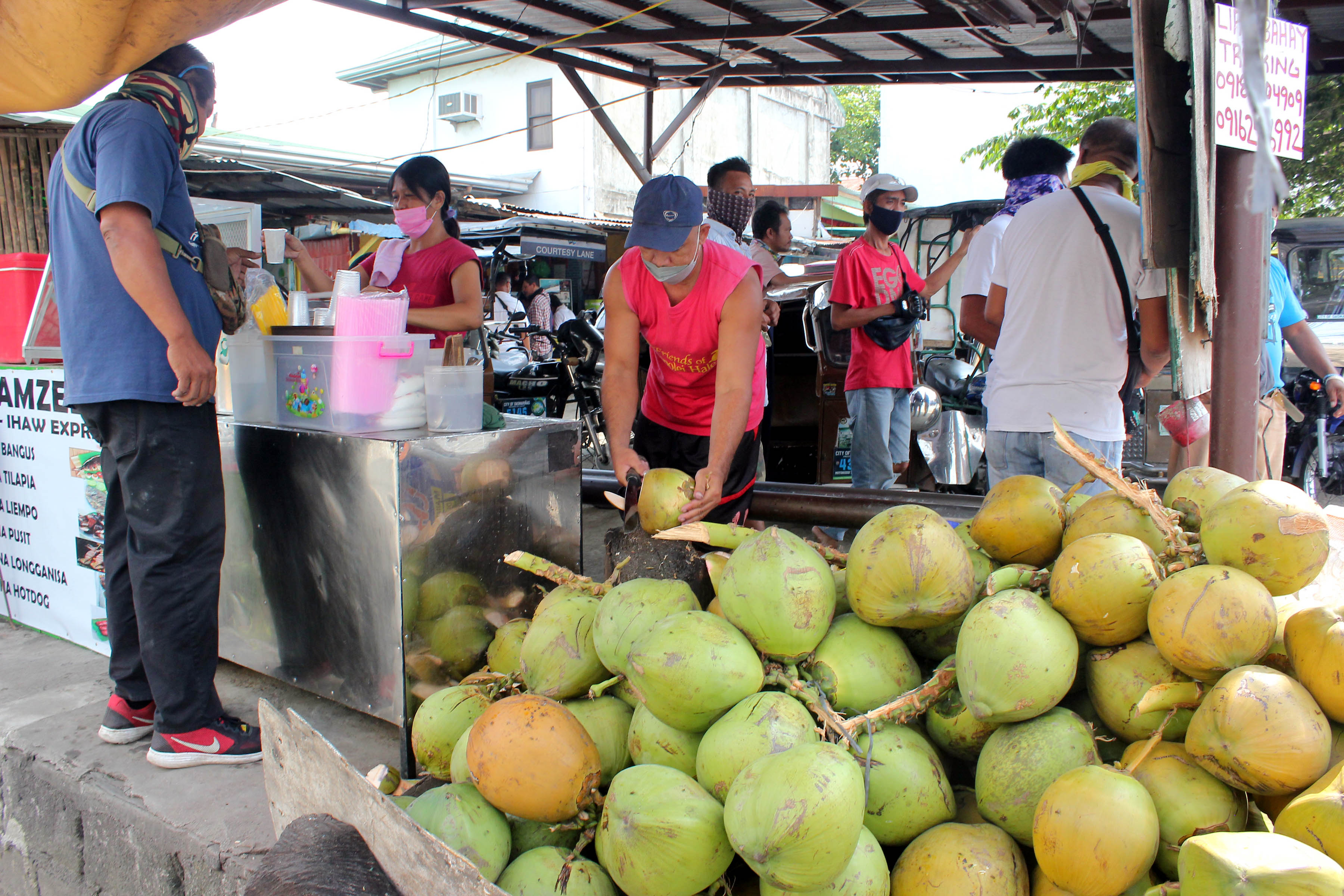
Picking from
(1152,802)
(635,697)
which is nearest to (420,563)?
(635,697)

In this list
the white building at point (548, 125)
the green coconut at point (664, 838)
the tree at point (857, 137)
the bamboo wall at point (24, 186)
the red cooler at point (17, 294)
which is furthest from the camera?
the tree at point (857, 137)

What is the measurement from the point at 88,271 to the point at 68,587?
1592 millimetres

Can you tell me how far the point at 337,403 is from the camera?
2.28 metres

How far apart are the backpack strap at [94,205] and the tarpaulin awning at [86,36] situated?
18cm

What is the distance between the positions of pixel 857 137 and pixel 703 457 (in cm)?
3826

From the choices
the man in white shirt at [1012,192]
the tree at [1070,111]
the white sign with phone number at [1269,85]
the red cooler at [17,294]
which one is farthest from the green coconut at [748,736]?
the tree at [1070,111]

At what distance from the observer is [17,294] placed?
3203 mm

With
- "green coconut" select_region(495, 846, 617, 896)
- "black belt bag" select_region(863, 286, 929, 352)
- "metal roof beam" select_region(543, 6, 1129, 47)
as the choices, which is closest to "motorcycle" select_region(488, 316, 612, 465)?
"metal roof beam" select_region(543, 6, 1129, 47)

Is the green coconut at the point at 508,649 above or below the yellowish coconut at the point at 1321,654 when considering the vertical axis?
below

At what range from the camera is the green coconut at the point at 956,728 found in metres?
1.31

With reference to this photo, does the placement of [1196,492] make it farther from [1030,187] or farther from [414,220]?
[414,220]

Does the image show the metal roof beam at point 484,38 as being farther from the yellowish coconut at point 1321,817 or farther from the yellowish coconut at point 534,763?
the yellowish coconut at point 1321,817

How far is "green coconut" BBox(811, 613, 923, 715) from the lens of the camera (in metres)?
1.33

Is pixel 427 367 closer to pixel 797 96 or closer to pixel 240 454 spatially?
pixel 240 454
